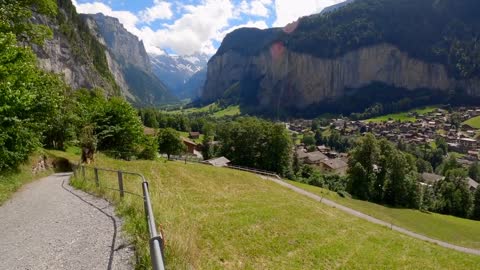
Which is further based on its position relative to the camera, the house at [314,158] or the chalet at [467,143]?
the chalet at [467,143]

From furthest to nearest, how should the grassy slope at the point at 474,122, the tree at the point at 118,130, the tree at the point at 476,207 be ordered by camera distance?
the grassy slope at the point at 474,122, the tree at the point at 476,207, the tree at the point at 118,130

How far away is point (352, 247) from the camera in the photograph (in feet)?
46.9

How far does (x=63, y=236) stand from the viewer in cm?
814

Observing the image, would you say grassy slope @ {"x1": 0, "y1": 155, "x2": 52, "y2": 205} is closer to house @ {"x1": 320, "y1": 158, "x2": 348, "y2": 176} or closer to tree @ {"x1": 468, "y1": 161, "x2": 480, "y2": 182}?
house @ {"x1": 320, "y1": 158, "x2": 348, "y2": 176}

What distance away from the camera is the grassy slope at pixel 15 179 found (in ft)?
49.5

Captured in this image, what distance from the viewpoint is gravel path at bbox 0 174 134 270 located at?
6.48m

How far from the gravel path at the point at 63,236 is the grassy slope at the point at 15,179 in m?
2.47

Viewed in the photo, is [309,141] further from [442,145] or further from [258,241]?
[258,241]

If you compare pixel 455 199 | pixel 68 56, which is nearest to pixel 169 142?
pixel 455 199

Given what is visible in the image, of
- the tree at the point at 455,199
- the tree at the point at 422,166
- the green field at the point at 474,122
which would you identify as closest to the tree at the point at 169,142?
the tree at the point at 455,199

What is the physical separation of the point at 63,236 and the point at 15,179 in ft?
43.0

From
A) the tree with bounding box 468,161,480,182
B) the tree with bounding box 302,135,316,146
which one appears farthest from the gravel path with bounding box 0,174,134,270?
the tree with bounding box 302,135,316,146

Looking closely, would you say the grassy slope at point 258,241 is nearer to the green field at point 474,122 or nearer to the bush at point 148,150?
the bush at point 148,150

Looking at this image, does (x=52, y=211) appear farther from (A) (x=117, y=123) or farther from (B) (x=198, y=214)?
(A) (x=117, y=123)
